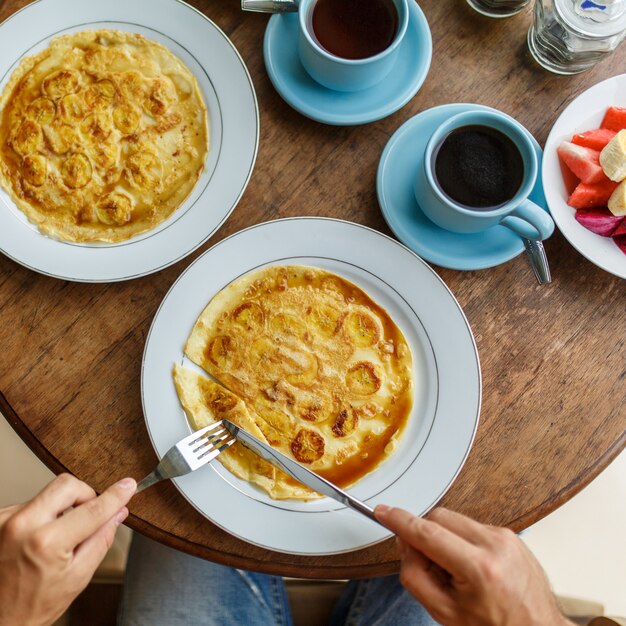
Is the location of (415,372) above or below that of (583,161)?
below

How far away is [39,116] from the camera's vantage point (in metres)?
1.28

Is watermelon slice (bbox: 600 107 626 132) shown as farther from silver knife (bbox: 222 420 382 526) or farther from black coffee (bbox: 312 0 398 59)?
silver knife (bbox: 222 420 382 526)

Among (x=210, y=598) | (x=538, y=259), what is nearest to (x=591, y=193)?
(x=538, y=259)

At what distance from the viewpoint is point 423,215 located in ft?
4.17

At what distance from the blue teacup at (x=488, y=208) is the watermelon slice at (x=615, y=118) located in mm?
217

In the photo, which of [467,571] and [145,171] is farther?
[145,171]

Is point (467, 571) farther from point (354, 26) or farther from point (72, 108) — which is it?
point (72, 108)

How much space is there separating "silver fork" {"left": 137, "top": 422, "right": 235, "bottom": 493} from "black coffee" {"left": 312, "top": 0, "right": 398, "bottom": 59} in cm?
75

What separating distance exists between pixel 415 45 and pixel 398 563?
101 centimetres

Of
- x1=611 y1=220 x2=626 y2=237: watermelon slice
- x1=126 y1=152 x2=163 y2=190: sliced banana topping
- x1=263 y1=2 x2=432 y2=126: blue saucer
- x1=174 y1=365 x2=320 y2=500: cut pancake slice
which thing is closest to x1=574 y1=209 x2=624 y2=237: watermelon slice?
x1=611 y1=220 x2=626 y2=237: watermelon slice

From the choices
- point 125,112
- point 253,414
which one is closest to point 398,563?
point 253,414

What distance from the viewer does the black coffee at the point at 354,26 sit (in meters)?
1.23

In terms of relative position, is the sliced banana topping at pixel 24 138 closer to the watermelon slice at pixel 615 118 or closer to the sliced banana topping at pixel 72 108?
the sliced banana topping at pixel 72 108

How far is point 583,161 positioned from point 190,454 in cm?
91
